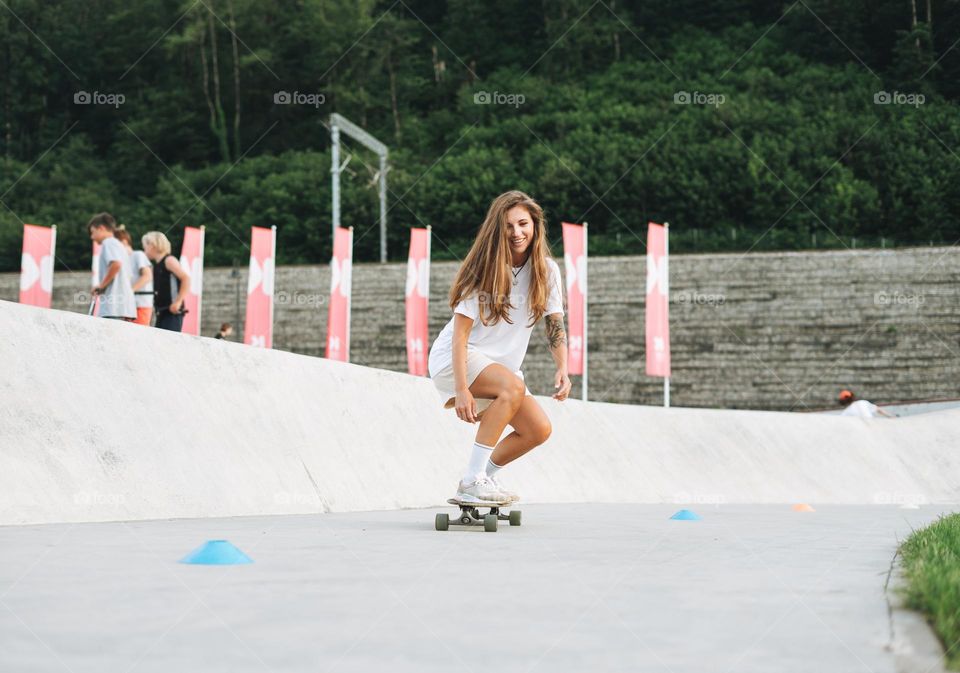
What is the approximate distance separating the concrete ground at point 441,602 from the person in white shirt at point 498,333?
64 cm

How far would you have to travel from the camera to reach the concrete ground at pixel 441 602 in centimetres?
224

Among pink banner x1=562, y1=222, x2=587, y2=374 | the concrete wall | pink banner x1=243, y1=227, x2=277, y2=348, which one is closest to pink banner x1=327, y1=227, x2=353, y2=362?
pink banner x1=243, y1=227, x2=277, y2=348

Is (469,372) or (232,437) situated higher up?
(469,372)

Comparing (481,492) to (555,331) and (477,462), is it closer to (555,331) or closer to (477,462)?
(477,462)

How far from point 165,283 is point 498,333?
6.56 meters

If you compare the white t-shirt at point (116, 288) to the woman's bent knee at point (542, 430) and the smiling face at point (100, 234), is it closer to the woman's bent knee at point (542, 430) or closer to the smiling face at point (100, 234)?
the smiling face at point (100, 234)

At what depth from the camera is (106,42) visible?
234 feet

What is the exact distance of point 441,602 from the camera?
290 centimetres

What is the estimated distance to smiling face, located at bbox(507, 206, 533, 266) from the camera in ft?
17.2

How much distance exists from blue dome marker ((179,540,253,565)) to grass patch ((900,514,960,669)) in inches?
79.5

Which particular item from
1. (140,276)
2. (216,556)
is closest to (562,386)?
(216,556)

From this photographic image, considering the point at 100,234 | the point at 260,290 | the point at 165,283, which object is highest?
the point at 260,290

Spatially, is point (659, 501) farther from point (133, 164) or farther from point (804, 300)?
point (133, 164)

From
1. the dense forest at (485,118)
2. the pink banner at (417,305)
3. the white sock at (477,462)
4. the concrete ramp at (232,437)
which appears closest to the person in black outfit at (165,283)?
the concrete ramp at (232,437)
